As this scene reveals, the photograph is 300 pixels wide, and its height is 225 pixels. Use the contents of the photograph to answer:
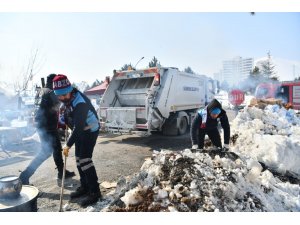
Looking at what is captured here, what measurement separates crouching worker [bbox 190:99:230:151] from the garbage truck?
9.00 ft

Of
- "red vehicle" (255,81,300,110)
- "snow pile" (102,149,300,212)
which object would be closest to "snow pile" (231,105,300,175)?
"snow pile" (102,149,300,212)

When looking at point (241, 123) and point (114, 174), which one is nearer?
point (114, 174)

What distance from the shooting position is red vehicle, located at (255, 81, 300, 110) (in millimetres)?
15180

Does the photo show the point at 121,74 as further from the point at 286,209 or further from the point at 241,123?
the point at 286,209

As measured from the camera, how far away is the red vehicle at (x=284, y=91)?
49.8ft

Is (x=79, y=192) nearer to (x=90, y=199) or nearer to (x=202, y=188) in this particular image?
(x=90, y=199)

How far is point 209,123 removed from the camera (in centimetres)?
455

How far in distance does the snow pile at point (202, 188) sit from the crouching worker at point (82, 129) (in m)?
0.44

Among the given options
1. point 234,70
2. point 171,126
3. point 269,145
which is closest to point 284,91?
point 234,70

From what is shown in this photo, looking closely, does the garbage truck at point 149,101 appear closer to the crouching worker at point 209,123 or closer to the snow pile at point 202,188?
the crouching worker at point 209,123

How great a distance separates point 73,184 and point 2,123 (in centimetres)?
724

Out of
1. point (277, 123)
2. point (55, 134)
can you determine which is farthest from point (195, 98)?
point (55, 134)

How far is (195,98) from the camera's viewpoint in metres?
10.1

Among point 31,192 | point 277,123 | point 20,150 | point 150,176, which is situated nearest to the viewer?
point 31,192
